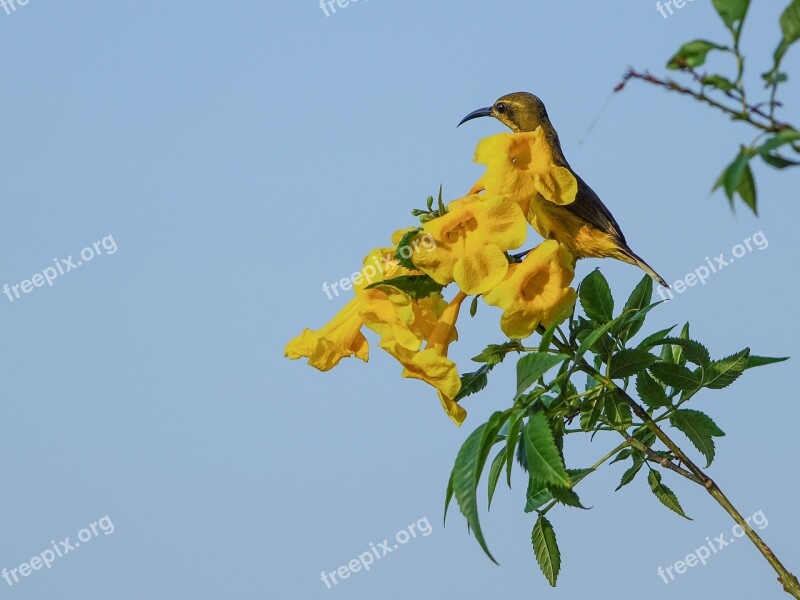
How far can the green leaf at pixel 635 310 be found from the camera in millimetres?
3250

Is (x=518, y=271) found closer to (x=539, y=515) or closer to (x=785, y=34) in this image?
(x=539, y=515)

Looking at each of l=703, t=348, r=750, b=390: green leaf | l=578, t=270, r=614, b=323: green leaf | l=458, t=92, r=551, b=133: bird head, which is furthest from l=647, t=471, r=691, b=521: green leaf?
l=458, t=92, r=551, b=133: bird head

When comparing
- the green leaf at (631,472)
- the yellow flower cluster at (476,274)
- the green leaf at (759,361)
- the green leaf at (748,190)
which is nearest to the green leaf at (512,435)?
the yellow flower cluster at (476,274)

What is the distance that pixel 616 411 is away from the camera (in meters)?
3.28

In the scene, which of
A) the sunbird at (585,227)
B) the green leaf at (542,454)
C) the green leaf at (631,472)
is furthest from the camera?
the sunbird at (585,227)

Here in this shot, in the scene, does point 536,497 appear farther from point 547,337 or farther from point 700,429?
point 547,337

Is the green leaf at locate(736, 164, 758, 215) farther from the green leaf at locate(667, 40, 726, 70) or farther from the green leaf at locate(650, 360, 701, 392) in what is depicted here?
the green leaf at locate(650, 360, 701, 392)

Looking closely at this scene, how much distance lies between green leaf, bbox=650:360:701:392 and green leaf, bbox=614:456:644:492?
0.32 metres

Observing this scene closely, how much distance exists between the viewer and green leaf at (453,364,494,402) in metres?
3.23

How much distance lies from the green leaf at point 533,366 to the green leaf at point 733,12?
1.15 meters

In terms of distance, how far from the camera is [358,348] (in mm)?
3400

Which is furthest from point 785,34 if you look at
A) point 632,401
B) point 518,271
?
point 632,401

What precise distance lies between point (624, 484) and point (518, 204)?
1.12m

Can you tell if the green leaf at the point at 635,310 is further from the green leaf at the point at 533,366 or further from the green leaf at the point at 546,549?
the green leaf at the point at 546,549
